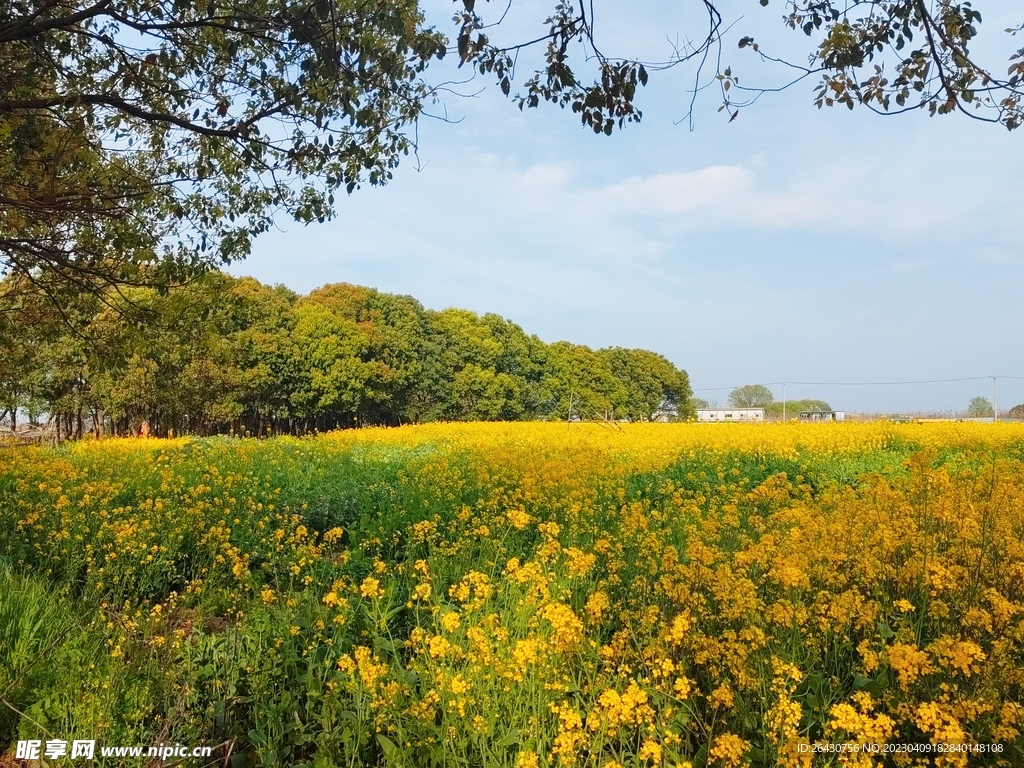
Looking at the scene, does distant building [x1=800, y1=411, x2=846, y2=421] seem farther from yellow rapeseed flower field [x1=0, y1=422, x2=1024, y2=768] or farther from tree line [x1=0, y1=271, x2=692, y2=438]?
yellow rapeseed flower field [x1=0, y1=422, x2=1024, y2=768]

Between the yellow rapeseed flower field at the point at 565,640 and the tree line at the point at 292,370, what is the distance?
167 centimetres

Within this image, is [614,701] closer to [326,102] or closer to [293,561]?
[293,561]

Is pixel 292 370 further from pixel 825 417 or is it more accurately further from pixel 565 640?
pixel 565 640

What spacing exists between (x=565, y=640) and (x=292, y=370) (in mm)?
26256

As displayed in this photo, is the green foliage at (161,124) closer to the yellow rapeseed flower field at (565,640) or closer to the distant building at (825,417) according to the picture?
the yellow rapeseed flower field at (565,640)

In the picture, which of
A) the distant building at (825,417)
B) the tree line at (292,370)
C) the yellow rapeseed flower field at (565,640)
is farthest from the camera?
the distant building at (825,417)

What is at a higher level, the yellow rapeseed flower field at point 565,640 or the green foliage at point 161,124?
the green foliage at point 161,124

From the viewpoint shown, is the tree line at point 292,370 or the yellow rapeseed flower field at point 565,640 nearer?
the yellow rapeseed flower field at point 565,640

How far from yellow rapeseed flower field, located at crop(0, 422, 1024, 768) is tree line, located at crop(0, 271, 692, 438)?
1.67 meters

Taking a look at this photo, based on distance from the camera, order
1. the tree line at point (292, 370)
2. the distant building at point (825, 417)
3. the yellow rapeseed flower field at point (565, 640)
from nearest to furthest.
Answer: the yellow rapeseed flower field at point (565, 640), the tree line at point (292, 370), the distant building at point (825, 417)

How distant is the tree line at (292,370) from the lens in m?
5.45

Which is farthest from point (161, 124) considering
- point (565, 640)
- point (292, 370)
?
point (292, 370)

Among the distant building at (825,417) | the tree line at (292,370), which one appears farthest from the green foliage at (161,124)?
the distant building at (825,417)

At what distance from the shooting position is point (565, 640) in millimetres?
2307
